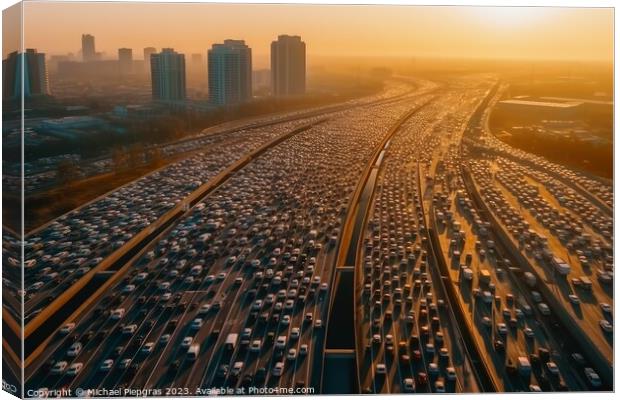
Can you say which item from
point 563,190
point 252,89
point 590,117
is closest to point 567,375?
point 563,190

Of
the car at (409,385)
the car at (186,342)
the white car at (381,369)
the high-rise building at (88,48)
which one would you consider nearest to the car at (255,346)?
the car at (186,342)

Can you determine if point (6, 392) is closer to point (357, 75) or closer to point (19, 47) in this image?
point (19, 47)

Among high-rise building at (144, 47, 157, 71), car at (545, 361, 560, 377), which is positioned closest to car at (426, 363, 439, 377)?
car at (545, 361, 560, 377)

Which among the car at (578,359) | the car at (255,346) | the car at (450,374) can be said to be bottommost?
the car at (450,374)


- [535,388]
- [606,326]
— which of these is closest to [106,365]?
[535,388]

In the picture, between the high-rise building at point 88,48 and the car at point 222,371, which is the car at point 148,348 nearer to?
the car at point 222,371

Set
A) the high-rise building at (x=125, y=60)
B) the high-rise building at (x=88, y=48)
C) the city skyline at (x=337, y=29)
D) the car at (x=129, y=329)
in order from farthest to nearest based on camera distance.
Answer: the high-rise building at (x=125, y=60)
the high-rise building at (x=88, y=48)
the city skyline at (x=337, y=29)
the car at (x=129, y=329)

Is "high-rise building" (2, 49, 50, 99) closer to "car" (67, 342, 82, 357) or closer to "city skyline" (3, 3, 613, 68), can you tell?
"city skyline" (3, 3, 613, 68)
